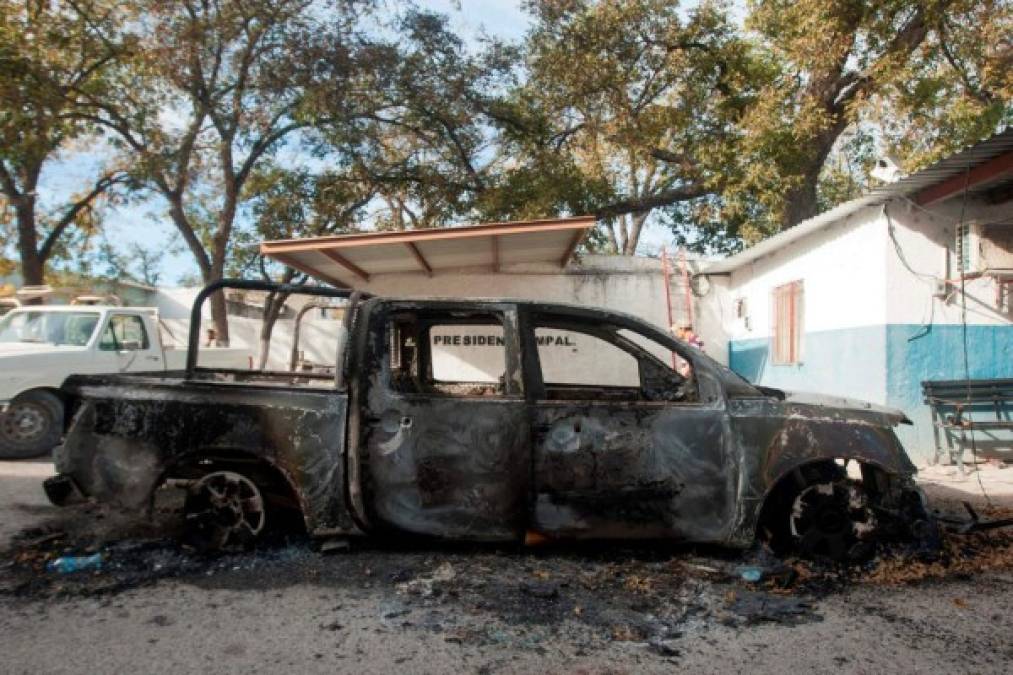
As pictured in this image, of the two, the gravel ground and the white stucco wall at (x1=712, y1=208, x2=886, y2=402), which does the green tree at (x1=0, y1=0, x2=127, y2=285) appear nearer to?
the gravel ground

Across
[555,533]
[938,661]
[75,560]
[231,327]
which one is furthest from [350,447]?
[231,327]

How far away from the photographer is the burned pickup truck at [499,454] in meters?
4.00

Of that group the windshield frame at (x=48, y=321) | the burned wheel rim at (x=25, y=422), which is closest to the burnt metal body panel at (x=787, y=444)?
the burned wheel rim at (x=25, y=422)

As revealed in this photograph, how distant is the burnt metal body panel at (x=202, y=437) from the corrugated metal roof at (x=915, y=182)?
5977mm

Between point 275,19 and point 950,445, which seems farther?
point 275,19

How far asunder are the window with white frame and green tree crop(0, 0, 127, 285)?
1287 centimetres

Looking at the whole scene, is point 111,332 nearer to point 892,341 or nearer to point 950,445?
point 892,341

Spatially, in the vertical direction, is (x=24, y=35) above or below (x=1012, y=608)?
above

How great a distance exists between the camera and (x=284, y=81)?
46.3 feet

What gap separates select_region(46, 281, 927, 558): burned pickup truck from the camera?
400cm

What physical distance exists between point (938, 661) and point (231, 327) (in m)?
18.4

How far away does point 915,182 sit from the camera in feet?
24.0

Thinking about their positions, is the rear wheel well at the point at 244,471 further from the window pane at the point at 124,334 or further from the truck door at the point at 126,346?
the window pane at the point at 124,334

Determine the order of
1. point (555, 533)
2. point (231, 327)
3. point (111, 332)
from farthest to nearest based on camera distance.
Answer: point (231, 327) < point (111, 332) < point (555, 533)
